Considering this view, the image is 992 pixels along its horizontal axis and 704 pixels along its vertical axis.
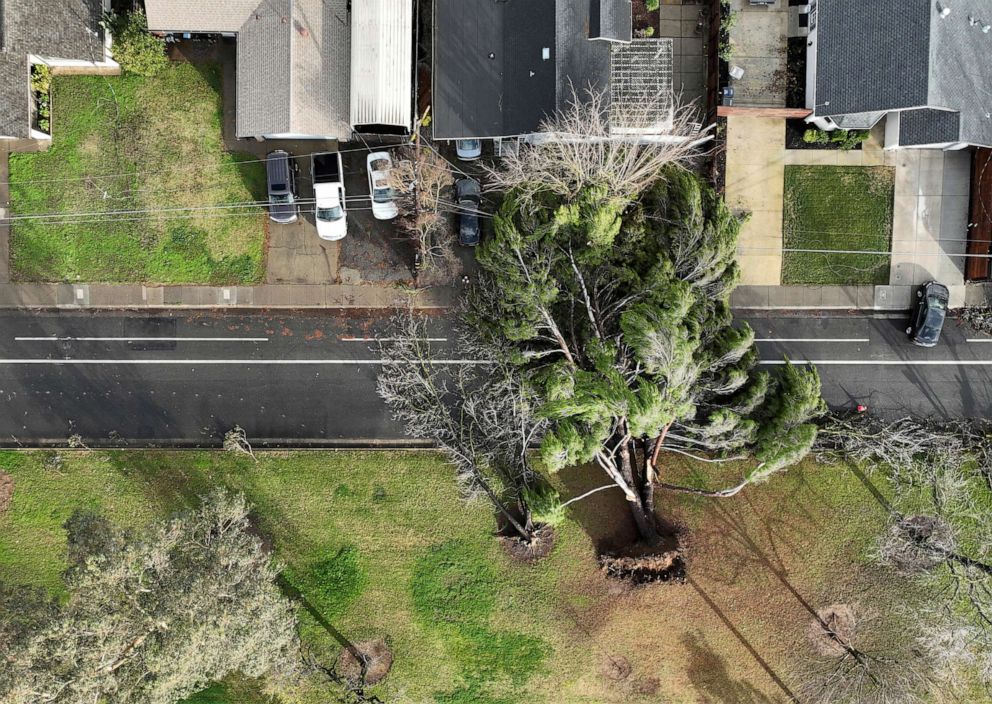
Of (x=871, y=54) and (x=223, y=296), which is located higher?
(x=871, y=54)

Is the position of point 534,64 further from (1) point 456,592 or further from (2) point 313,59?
(1) point 456,592

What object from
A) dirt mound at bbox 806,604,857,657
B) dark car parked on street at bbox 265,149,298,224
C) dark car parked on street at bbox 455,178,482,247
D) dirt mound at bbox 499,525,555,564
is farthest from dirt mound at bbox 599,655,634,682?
dark car parked on street at bbox 265,149,298,224

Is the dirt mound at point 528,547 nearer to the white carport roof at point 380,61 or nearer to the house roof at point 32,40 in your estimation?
the white carport roof at point 380,61

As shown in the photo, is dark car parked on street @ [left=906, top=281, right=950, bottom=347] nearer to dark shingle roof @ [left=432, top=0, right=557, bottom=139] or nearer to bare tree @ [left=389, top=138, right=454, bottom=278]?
dark shingle roof @ [left=432, top=0, right=557, bottom=139]

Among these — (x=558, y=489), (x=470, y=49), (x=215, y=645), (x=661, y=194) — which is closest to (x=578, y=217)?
(x=661, y=194)

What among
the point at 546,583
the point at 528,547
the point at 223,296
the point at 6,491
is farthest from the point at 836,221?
the point at 6,491

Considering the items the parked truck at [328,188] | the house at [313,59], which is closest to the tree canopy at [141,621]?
the parked truck at [328,188]

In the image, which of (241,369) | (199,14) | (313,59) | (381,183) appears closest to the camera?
(313,59)
